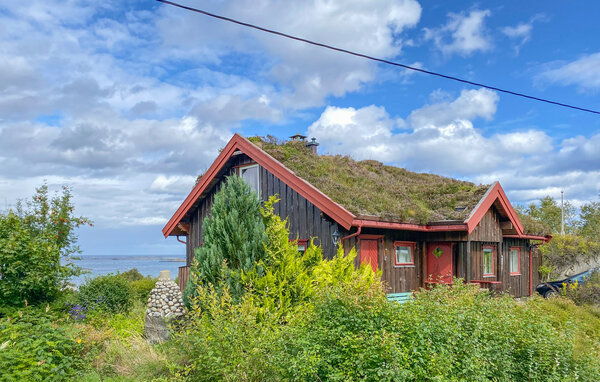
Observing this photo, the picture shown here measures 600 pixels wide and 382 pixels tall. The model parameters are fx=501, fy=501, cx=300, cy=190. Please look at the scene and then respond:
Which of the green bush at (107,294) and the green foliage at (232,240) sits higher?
the green foliage at (232,240)

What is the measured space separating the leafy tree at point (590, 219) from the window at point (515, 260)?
19.2 metres

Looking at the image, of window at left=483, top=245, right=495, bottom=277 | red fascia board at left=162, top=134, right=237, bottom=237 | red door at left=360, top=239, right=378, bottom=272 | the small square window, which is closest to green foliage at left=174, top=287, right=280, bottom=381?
the small square window

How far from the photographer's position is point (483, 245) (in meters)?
18.4

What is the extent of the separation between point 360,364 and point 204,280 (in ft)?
20.0

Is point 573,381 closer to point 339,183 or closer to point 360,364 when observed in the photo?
point 360,364

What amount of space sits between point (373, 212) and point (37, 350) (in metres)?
8.51

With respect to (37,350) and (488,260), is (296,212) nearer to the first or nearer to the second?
(37,350)

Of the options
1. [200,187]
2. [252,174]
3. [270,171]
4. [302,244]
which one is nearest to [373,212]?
[302,244]

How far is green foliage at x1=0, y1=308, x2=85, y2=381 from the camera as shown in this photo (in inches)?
300

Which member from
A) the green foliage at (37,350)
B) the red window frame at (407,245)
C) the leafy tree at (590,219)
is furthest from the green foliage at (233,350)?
the leafy tree at (590,219)

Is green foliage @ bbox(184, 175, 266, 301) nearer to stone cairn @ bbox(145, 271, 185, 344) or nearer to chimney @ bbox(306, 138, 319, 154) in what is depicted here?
stone cairn @ bbox(145, 271, 185, 344)

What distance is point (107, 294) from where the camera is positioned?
15258 millimetres

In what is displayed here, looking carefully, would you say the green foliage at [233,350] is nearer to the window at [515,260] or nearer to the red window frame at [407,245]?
the red window frame at [407,245]

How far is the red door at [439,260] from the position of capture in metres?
16.2
